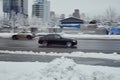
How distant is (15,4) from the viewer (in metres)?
114

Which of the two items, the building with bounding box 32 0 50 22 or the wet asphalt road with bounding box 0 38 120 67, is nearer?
the wet asphalt road with bounding box 0 38 120 67

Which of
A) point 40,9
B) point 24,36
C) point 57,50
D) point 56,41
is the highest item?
point 40,9

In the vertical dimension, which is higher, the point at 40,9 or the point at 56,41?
the point at 40,9

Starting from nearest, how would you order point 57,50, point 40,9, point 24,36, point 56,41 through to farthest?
point 57,50, point 56,41, point 24,36, point 40,9

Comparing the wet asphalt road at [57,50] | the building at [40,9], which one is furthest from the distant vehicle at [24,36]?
the building at [40,9]

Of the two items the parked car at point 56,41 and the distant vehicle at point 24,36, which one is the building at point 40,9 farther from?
the parked car at point 56,41

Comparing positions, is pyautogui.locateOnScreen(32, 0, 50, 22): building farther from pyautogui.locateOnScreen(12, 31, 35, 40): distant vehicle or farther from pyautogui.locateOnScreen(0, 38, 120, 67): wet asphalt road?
pyautogui.locateOnScreen(0, 38, 120, 67): wet asphalt road

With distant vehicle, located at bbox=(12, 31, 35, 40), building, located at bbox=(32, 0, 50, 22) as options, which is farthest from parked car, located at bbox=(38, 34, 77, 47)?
building, located at bbox=(32, 0, 50, 22)

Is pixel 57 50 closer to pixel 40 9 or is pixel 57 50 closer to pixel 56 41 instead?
pixel 56 41

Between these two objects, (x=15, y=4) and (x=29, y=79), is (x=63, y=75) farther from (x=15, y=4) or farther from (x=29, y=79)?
(x=15, y=4)

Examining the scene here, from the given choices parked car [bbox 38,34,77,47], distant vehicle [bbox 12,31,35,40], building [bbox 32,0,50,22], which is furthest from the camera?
building [bbox 32,0,50,22]

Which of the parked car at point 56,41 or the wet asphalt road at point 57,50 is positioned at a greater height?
the parked car at point 56,41

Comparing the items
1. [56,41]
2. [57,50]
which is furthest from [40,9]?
[57,50]

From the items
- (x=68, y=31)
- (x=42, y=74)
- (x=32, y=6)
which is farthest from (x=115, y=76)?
(x=32, y=6)
